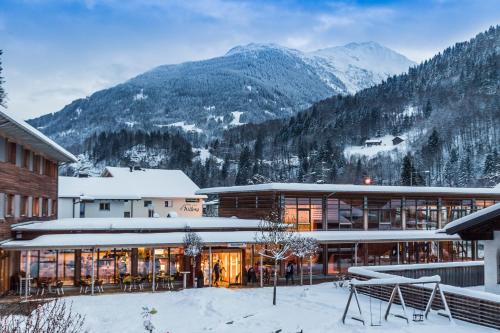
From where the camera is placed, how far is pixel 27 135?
23.2 meters

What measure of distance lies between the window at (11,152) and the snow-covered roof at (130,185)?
23362 mm

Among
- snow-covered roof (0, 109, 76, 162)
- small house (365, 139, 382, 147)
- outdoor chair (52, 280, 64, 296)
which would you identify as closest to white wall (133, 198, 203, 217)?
snow-covered roof (0, 109, 76, 162)

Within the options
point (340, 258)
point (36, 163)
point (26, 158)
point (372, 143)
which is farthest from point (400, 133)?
point (26, 158)

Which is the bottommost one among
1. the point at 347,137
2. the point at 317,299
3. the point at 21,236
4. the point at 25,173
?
the point at 317,299

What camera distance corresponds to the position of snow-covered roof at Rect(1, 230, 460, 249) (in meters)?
23.5

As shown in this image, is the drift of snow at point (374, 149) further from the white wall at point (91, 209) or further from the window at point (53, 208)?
the window at point (53, 208)

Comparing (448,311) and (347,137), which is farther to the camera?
(347,137)

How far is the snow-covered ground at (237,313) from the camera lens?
1620 cm

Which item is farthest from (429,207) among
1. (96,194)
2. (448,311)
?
(96,194)

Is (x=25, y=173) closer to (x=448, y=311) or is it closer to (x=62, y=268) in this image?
(x=62, y=268)

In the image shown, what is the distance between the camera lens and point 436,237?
3250 cm

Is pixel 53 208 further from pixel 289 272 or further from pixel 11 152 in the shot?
pixel 289 272

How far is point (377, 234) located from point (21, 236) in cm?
1938

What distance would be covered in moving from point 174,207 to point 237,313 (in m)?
A: 37.9
